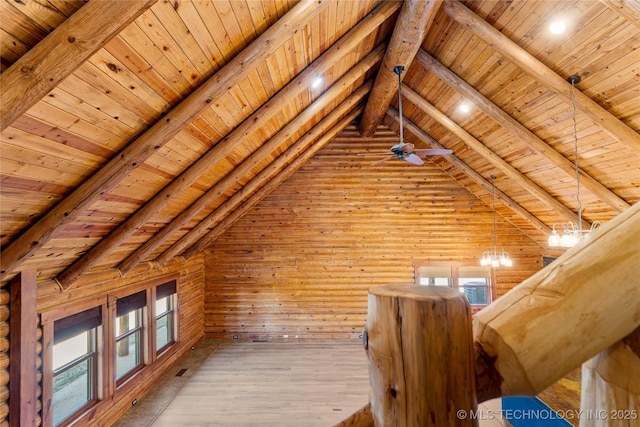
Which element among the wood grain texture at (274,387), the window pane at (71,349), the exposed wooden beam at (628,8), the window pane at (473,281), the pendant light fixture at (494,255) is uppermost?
the exposed wooden beam at (628,8)

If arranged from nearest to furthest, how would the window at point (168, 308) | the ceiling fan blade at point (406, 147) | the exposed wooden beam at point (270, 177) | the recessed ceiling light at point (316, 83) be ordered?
the recessed ceiling light at point (316, 83)
the ceiling fan blade at point (406, 147)
the exposed wooden beam at point (270, 177)
the window at point (168, 308)

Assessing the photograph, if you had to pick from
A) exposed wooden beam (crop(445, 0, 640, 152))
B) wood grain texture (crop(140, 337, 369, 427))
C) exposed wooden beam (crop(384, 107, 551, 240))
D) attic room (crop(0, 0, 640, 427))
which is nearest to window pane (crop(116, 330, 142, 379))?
attic room (crop(0, 0, 640, 427))

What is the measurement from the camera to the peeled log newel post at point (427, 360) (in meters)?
0.41

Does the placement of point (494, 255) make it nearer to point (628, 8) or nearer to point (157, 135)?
point (628, 8)

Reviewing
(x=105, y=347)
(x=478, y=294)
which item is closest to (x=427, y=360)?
(x=105, y=347)

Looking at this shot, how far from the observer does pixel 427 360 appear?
41cm

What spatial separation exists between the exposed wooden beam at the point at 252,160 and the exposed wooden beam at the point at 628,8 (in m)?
2.27

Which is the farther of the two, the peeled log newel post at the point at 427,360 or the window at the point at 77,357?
the window at the point at 77,357

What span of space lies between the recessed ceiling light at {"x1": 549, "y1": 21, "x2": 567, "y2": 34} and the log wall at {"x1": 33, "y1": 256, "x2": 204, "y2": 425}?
5668 mm

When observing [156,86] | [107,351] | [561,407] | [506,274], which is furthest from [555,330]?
[506,274]

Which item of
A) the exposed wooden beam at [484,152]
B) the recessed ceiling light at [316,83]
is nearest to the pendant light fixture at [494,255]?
the exposed wooden beam at [484,152]

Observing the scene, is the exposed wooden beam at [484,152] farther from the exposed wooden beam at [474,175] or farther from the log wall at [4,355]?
the log wall at [4,355]

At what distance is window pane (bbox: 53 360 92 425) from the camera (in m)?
4.87

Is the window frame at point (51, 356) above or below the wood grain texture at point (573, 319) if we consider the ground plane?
below
